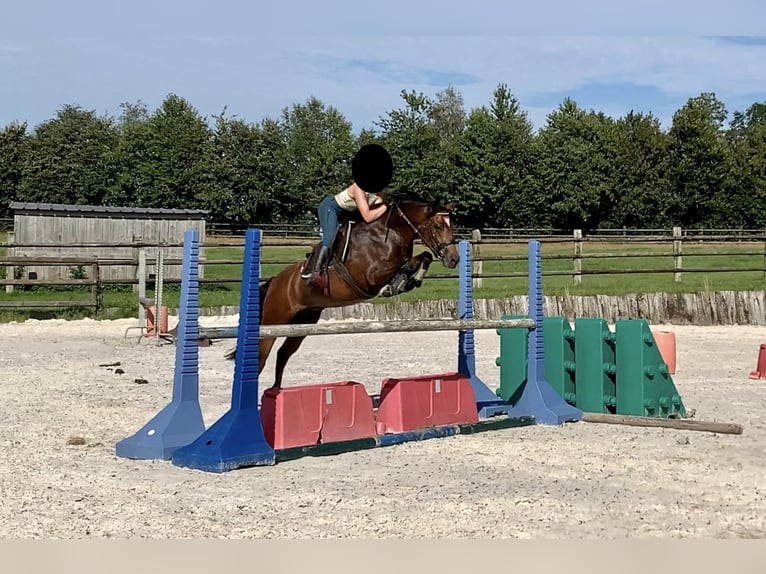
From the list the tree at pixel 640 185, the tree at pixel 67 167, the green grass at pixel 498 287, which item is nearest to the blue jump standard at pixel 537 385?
the green grass at pixel 498 287

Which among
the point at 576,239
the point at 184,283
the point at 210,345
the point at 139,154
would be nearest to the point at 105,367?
the point at 210,345

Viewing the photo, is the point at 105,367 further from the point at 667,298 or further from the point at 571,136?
the point at 571,136

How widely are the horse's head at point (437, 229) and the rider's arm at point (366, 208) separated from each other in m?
0.26

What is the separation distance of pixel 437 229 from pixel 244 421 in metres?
1.85

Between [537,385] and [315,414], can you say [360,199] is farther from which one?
[537,385]

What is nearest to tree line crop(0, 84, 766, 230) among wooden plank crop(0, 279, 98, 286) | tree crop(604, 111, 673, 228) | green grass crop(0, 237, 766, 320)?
tree crop(604, 111, 673, 228)

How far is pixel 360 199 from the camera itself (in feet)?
20.6

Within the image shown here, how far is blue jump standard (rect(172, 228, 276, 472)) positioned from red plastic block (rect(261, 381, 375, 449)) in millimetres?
258

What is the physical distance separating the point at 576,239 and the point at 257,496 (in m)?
16.3

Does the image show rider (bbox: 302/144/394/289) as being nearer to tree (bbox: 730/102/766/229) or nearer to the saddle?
the saddle

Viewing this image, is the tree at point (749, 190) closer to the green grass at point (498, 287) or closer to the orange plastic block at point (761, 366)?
the green grass at point (498, 287)

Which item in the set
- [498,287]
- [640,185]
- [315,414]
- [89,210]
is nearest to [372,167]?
[315,414]

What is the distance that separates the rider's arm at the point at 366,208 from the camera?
20.5 feet

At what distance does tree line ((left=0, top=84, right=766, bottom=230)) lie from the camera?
4288 centimetres
